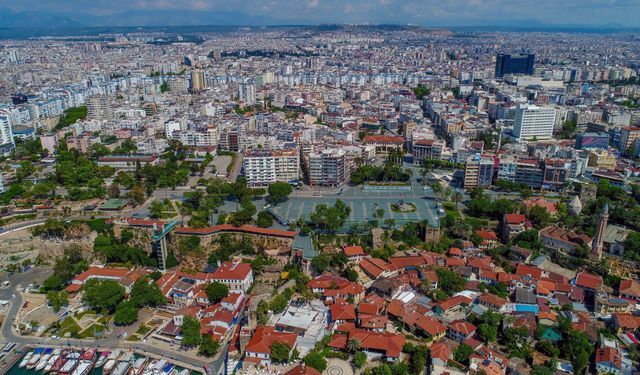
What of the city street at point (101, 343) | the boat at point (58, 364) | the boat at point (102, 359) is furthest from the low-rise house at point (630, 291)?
the boat at point (58, 364)

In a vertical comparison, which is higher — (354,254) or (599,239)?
(599,239)

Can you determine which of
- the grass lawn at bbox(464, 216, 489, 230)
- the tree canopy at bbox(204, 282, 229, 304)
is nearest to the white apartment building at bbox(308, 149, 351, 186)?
the grass lawn at bbox(464, 216, 489, 230)

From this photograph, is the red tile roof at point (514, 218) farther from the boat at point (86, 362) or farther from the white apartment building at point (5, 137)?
the white apartment building at point (5, 137)

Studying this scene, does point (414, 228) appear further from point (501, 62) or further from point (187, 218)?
point (501, 62)

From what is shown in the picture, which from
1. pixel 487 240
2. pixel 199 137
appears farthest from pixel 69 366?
pixel 199 137

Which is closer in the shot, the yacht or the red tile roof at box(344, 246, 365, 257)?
the yacht

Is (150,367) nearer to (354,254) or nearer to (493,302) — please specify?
(354,254)

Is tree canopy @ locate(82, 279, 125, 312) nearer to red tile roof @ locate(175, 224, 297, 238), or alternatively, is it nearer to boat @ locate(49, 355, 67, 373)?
boat @ locate(49, 355, 67, 373)
